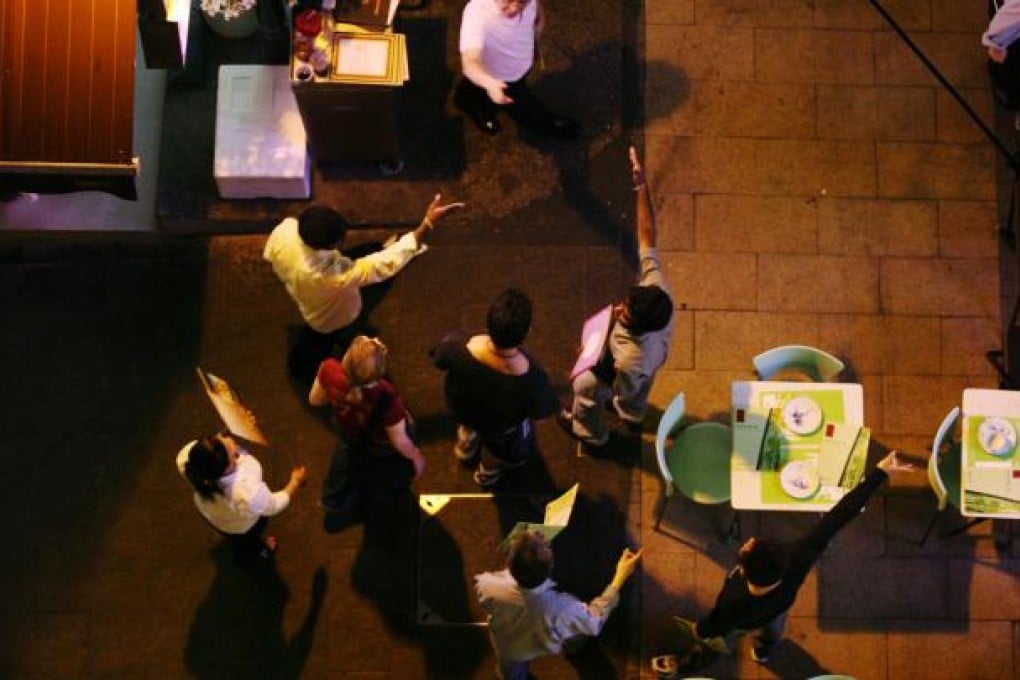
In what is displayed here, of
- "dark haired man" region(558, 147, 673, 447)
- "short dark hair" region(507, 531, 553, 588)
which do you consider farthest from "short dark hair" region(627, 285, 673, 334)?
"short dark hair" region(507, 531, 553, 588)

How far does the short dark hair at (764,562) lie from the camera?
4.08m

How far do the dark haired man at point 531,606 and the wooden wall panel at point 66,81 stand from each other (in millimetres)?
2903

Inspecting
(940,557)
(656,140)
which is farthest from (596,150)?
(940,557)

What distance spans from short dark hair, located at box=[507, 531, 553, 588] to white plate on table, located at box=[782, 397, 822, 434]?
1778 millimetres

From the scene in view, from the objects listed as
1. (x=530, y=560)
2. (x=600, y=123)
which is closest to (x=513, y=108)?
(x=600, y=123)

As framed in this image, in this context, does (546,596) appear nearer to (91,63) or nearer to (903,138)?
(91,63)

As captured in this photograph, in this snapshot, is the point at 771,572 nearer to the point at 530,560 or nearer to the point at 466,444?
the point at 530,560

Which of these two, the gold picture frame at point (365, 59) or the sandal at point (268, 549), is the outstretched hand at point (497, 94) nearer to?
the gold picture frame at point (365, 59)

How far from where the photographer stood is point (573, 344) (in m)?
5.98

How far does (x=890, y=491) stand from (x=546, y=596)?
8.90ft

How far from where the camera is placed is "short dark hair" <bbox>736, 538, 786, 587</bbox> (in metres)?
4.08

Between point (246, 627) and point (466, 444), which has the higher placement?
point (466, 444)

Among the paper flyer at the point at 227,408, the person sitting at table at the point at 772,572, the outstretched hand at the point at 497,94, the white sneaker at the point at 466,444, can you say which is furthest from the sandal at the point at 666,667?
the outstretched hand at the point at 497,94

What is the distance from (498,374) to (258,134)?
261 cm
